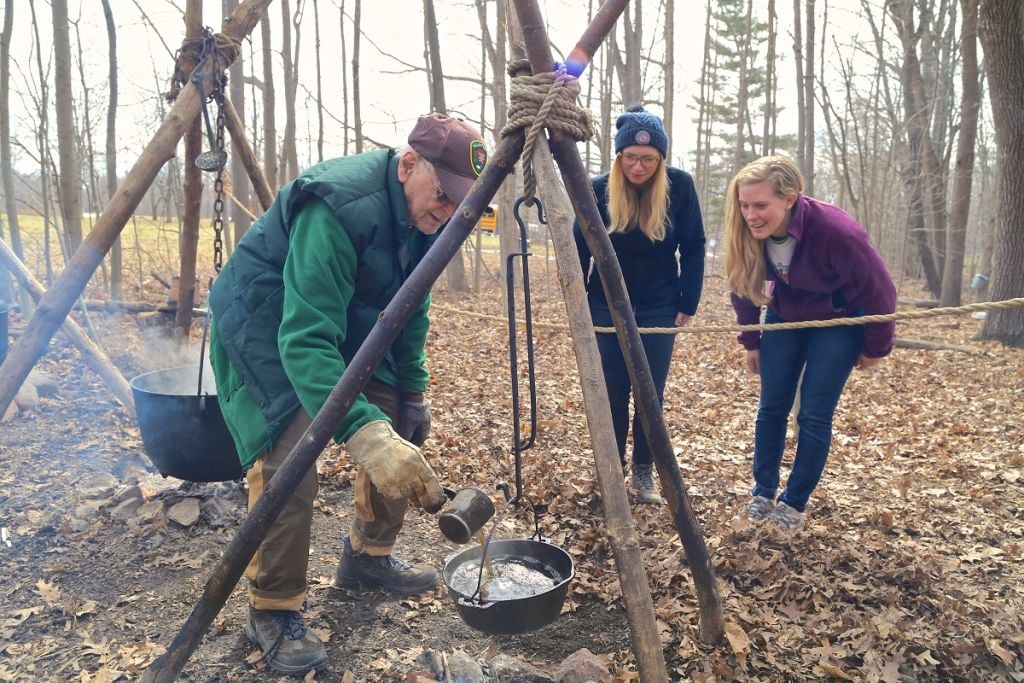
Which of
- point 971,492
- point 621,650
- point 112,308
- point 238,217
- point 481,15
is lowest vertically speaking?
point 621,650

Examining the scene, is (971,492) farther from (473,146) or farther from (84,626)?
(84,626)

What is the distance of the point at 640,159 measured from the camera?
A: 357 cm

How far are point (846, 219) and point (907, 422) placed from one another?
367 cm

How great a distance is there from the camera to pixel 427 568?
11.3 ft

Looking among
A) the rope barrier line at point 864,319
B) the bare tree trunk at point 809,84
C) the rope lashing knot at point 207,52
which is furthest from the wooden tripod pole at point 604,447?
the bare tree trunk at point 809,84

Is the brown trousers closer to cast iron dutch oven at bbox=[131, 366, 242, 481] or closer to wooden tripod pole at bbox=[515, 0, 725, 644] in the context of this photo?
cast iron dutch oven at bbox=[131, 366, 242, 481]

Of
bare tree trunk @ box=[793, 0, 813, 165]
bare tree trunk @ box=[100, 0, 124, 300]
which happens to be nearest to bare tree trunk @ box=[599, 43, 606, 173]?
bare tree trunk @ box=[793, 0, 813, 165]

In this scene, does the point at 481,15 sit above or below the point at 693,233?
above

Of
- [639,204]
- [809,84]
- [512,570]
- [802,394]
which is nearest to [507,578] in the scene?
[512,570]

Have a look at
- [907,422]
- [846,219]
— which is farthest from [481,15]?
[846,219]

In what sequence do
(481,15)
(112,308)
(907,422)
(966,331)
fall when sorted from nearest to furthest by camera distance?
(907,422) < (112,308) < (966,331) < (481,15)

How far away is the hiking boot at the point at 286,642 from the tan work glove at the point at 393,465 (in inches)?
39.2

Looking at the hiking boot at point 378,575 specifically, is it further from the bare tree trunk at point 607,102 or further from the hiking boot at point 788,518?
the bare tree trunk at point 607,102

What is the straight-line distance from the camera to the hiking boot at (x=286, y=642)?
266 centimetres
